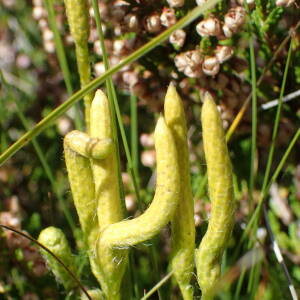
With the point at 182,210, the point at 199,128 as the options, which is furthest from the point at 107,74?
the point at 199,128

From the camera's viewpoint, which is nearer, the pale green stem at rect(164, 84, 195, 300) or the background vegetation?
the pale green stem at rect(164, 84, 195, 300)

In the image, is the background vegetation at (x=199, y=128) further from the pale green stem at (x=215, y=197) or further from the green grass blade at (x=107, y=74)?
the green grass blade at (x=107, y=74)

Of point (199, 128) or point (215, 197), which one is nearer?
point (215, 197)

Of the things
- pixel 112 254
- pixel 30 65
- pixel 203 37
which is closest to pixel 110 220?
pixel 112 254

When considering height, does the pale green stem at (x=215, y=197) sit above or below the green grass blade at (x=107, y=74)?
below

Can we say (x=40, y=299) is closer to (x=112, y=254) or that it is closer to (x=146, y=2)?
(x=112, y=254)

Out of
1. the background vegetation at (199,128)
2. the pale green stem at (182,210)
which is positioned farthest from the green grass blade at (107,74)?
the background vegetation at (199,128)

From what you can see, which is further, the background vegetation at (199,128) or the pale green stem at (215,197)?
the background vegetation at (199,128)

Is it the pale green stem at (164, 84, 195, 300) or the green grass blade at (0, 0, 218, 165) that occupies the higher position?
the green grass blade at (0, 0, 218, 165)

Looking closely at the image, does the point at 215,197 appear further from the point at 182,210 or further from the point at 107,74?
the point at 107,74

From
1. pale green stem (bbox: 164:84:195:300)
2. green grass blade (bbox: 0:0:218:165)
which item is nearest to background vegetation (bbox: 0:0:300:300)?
pale green stem (bbox: 164:84:195:300)

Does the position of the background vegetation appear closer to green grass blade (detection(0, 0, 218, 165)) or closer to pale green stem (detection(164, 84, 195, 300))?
pale green stem (detection(164, 84, 195, 300))
